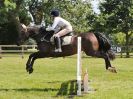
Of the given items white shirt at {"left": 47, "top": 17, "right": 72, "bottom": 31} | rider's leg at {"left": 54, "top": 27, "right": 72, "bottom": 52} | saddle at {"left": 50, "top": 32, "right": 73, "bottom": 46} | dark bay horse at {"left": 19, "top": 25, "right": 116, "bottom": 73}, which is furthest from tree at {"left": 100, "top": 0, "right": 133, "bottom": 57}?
white shirt at {"left": 47, "top": 17, "right": 72, "bottom": 31}

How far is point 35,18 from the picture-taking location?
207ft

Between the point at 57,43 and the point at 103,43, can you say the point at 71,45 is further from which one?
the point at 103,43

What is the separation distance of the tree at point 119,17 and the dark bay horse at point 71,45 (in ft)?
131

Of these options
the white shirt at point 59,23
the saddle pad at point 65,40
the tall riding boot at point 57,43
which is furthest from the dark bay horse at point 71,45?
the white shirt at point 59,23

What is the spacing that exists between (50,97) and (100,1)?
48096 millimetres

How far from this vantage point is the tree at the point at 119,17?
178 ft

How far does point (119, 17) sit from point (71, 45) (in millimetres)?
41550

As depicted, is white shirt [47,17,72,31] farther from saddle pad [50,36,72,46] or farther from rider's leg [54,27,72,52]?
saddle pad [50,36,72,46]

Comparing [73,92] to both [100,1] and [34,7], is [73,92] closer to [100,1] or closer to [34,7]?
[100,1]

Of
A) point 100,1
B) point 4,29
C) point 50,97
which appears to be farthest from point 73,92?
point 4,29

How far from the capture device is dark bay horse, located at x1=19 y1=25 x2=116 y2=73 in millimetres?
13977

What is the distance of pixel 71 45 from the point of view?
13.9 m

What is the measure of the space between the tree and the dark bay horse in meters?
40.1

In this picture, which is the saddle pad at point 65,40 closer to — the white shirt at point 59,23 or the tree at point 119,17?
the white shirt at point 59,23
